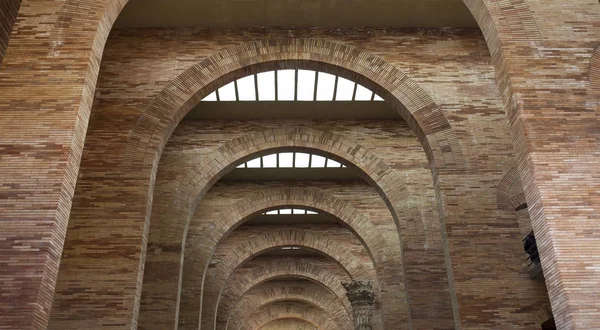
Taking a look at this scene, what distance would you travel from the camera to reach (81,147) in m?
8.32

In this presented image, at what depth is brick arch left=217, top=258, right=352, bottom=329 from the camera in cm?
2784

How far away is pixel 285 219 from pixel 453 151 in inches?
507

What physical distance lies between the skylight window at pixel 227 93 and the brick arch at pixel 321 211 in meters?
5.38

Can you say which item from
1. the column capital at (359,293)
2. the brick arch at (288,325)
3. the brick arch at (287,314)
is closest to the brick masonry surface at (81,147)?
the column capital at (359,293)

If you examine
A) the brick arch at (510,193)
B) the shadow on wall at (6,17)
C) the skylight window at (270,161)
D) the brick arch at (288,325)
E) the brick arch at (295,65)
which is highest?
the brick arch at (288,325)

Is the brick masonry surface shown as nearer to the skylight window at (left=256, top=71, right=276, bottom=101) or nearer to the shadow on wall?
the shadow on wall

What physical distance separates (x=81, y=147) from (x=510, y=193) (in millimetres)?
8547

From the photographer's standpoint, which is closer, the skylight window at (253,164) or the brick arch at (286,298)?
the skylight window at (253,164)

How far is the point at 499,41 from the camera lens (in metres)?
8.97

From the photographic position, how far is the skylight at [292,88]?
16375 millimetres

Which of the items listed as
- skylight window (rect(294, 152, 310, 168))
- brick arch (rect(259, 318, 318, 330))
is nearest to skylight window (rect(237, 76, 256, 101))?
skylight window (rect(294, 152, 310, 168))

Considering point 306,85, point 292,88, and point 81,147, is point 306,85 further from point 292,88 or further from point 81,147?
point 81,147

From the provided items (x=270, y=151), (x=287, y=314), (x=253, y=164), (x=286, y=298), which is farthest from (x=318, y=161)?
(x=287, y=314)

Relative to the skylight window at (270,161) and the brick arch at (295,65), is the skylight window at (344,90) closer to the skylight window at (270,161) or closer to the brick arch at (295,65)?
the brick arch at (295,65)
